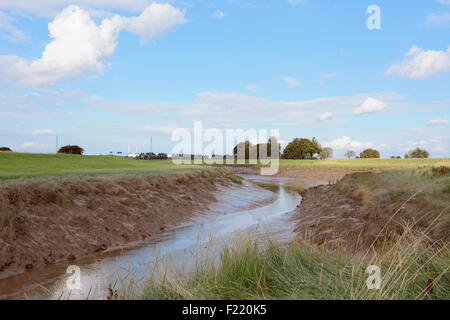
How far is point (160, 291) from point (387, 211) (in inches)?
300

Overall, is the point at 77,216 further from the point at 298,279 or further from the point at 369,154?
the point at 369,154

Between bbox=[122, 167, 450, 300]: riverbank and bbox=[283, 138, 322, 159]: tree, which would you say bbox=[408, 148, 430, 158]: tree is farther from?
bbox=[122, 167, 450, 300]: riverbank

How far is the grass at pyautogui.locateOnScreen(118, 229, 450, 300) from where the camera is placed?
4133 millimetres

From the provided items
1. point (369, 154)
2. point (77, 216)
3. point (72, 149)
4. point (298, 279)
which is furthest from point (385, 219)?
point (369, 154)

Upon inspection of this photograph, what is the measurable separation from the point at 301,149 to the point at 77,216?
103242 mm

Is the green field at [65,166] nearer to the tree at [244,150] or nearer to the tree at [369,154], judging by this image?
the tree at [369,154]

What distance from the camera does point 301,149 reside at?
109250 millimetres

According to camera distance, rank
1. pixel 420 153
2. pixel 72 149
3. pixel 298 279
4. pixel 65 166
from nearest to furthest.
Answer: pixel 298 279 → pixel 65 166 → pixel 72 149 → pixel 420 153

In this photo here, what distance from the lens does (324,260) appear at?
5125mm

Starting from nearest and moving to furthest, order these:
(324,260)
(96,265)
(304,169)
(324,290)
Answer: (324,290)
(324,260)
(96,265)
(304,169)

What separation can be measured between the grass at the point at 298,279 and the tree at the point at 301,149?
105m

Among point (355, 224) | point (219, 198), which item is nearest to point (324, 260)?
point (355, 224)

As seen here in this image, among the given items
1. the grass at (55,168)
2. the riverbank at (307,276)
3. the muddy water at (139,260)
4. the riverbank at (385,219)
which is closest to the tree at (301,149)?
the grass at (55,168)
